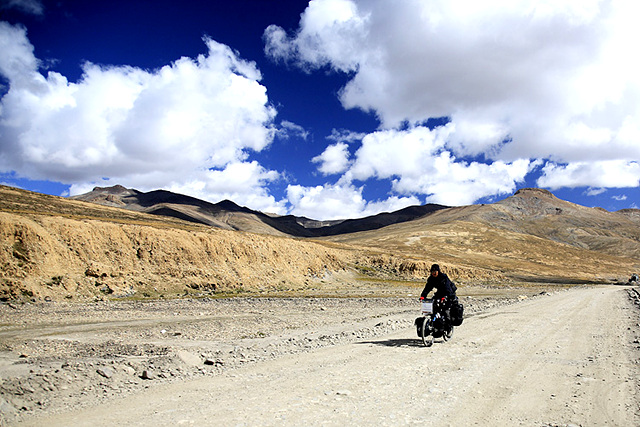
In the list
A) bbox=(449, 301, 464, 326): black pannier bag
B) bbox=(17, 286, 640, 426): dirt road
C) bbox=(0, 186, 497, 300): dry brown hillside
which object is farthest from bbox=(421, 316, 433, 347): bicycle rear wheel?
bbox=(0, 186, 497, 300): dry brown hillside

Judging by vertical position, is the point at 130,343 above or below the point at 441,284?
below

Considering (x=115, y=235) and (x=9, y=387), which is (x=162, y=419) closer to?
(x=9, y=387)

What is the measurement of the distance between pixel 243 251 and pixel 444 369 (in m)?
54.0

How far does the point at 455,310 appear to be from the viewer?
15.2 meters

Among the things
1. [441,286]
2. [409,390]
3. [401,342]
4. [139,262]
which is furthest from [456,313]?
[139,262]

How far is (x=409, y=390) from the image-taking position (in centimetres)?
909

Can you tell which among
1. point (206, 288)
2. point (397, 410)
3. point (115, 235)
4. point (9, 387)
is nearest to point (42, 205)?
point (115, 235)

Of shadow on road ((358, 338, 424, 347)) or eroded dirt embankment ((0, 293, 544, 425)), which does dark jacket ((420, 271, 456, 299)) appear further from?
eroded dirt embankment ((0, 293, 544, 425))

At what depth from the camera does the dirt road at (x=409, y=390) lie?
7570 mm

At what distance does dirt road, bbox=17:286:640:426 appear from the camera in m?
7.57

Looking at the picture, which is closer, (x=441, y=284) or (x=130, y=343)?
(x=441, y=284)

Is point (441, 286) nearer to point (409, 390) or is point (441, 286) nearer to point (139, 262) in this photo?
point (409, 390)

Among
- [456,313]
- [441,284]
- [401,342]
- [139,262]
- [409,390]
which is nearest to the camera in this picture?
[409,390]

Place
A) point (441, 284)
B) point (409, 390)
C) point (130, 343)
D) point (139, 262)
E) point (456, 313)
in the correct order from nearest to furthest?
point (409, 390) < point (441, 284) < point (456, 313) < point (130, 343) < point (139, 262)
